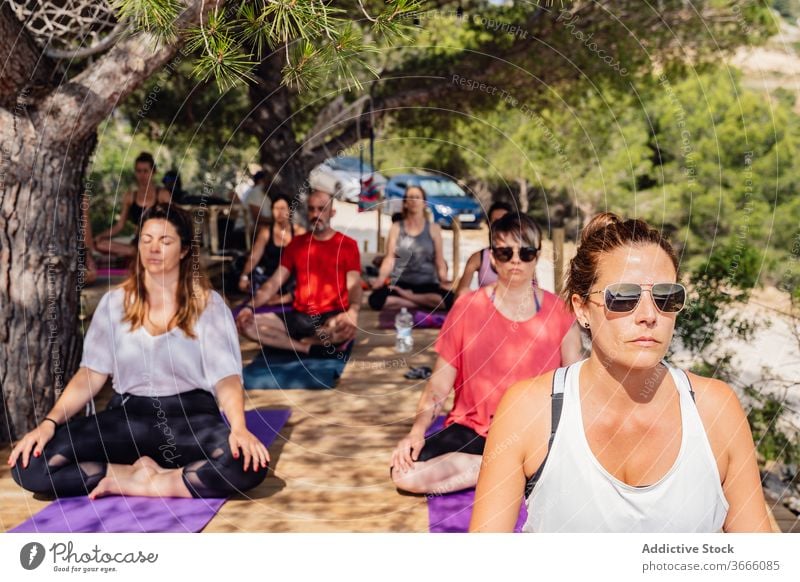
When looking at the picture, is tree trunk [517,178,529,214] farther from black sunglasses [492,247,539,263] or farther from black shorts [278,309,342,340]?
black sunglasses [492,247,539,263]

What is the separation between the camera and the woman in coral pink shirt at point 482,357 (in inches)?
178

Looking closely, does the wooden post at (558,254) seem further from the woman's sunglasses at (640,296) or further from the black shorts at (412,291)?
the woman's sunglasses at (640,296)

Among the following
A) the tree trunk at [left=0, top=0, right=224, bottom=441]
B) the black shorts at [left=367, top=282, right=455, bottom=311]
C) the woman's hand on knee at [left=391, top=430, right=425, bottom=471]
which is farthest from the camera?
the black shorts at [left=367, top=282, right=455, bottom=311]

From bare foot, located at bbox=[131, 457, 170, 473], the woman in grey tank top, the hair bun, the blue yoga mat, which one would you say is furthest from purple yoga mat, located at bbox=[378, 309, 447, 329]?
the hair bun

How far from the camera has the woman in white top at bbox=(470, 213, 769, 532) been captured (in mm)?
2473

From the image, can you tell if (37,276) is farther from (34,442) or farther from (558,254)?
(558,254)

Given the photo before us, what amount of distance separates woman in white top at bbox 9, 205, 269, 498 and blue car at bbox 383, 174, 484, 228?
669 inches

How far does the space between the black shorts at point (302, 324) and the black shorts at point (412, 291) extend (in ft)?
6.45

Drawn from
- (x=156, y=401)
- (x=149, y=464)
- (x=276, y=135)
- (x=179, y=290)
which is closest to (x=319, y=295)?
(x=179, y=290)

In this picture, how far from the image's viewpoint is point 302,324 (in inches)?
300

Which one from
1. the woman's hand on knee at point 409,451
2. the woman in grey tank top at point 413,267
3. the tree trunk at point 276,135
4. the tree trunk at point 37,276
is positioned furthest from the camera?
the tree trunk at point 276,135

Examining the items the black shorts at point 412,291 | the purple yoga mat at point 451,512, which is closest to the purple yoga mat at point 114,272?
the black shorts at point 412,291
